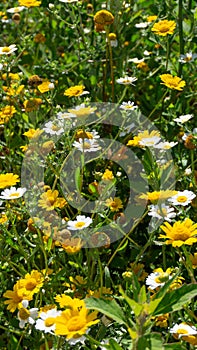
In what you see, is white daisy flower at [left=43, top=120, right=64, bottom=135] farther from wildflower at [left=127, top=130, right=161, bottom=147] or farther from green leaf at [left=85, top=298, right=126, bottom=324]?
green leaf at [left=85, top=298, right=126, bottom=324]

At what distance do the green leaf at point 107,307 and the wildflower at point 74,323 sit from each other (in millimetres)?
26

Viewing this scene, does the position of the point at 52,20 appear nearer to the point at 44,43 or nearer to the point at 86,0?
the point at 44,43

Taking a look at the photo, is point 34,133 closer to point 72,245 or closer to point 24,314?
point 72,245

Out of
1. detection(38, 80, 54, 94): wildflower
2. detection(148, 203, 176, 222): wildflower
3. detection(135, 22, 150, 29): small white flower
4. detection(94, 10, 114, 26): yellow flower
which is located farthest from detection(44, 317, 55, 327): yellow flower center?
detection(135, 22, 150, 29): small white flower

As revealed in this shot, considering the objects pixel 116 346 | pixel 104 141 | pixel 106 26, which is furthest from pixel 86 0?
pixel 116 346

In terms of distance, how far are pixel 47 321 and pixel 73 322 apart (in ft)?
0.45

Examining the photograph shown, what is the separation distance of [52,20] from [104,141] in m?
1.03

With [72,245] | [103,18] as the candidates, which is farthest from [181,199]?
[103,18]

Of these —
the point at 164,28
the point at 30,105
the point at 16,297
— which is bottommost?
the point at 16,297

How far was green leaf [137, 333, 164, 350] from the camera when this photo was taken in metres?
1.34

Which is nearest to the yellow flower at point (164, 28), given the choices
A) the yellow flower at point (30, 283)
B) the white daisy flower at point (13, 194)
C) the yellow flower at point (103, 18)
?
the yellow flower at point (103, 18)

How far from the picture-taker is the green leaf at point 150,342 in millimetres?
1345

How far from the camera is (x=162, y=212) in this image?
181 centimetres

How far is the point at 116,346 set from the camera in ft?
4.67
